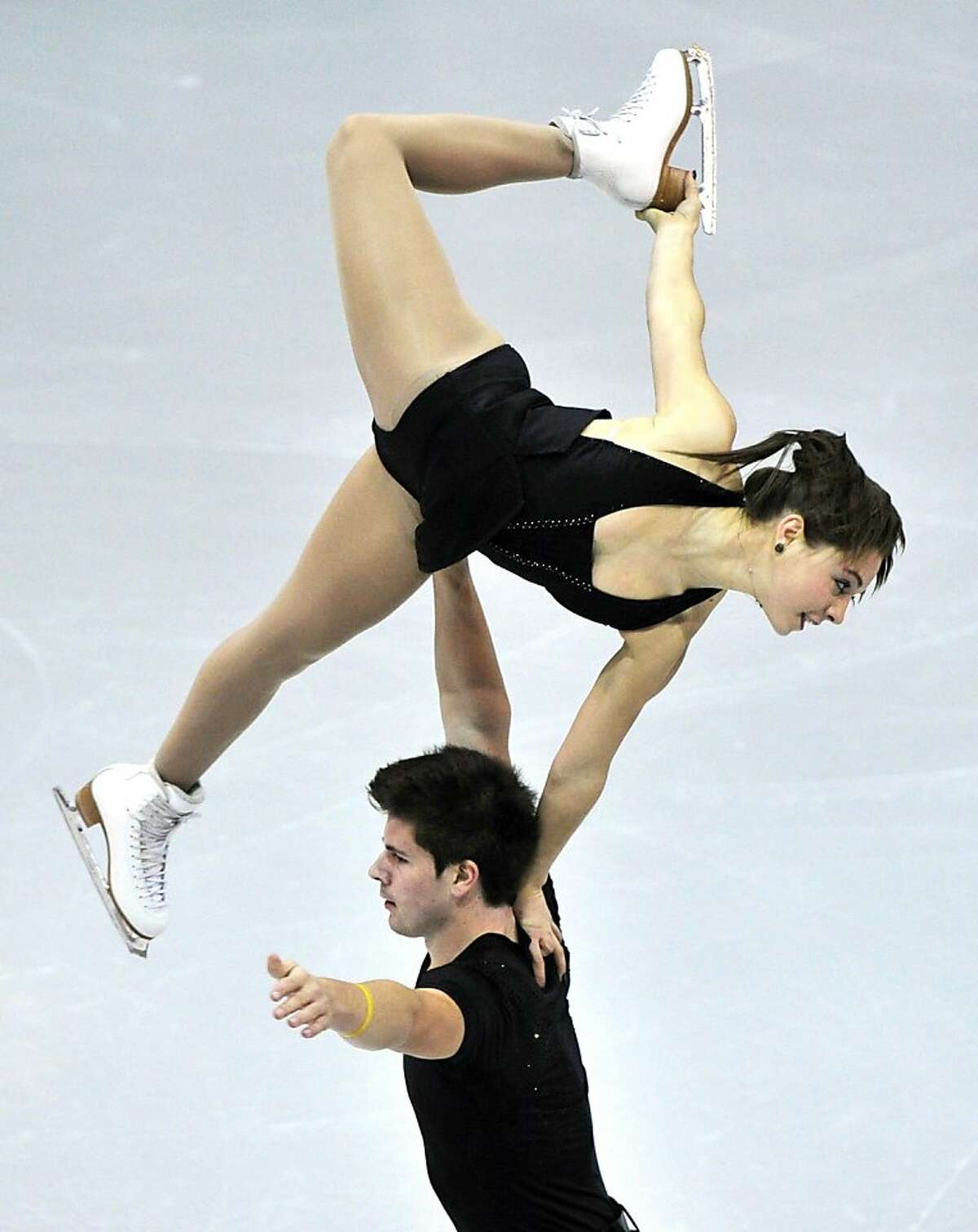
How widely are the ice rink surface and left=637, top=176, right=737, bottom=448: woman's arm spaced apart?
1.37 feet

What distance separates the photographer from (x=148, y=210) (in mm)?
5320

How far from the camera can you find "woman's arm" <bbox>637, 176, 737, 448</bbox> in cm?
274

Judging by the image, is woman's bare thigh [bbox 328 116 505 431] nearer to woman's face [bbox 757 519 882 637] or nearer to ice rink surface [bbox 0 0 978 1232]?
ice rink surface [bbox 0 0 978 1232]

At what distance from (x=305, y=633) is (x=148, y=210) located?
2.69m

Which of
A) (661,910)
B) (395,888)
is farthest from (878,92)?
(395,888)

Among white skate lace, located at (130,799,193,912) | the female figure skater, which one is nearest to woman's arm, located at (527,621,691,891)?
the female figure skater

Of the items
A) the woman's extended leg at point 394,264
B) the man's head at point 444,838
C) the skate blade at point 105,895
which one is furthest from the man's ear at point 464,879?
the skate blade at point 105,895

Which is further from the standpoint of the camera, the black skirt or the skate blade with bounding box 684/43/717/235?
the skate blade with bounding box 684/43/717/235

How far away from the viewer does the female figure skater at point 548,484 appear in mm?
2670

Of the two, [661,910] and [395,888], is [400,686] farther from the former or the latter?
[395,888]

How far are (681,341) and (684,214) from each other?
308 millimetres

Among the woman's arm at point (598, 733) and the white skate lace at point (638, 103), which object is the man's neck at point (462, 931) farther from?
the white skate lace at point (638, 103)

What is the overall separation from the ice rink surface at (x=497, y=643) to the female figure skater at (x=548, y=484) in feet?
0.45

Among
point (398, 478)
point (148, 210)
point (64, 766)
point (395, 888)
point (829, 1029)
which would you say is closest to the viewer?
point (395, 888)
